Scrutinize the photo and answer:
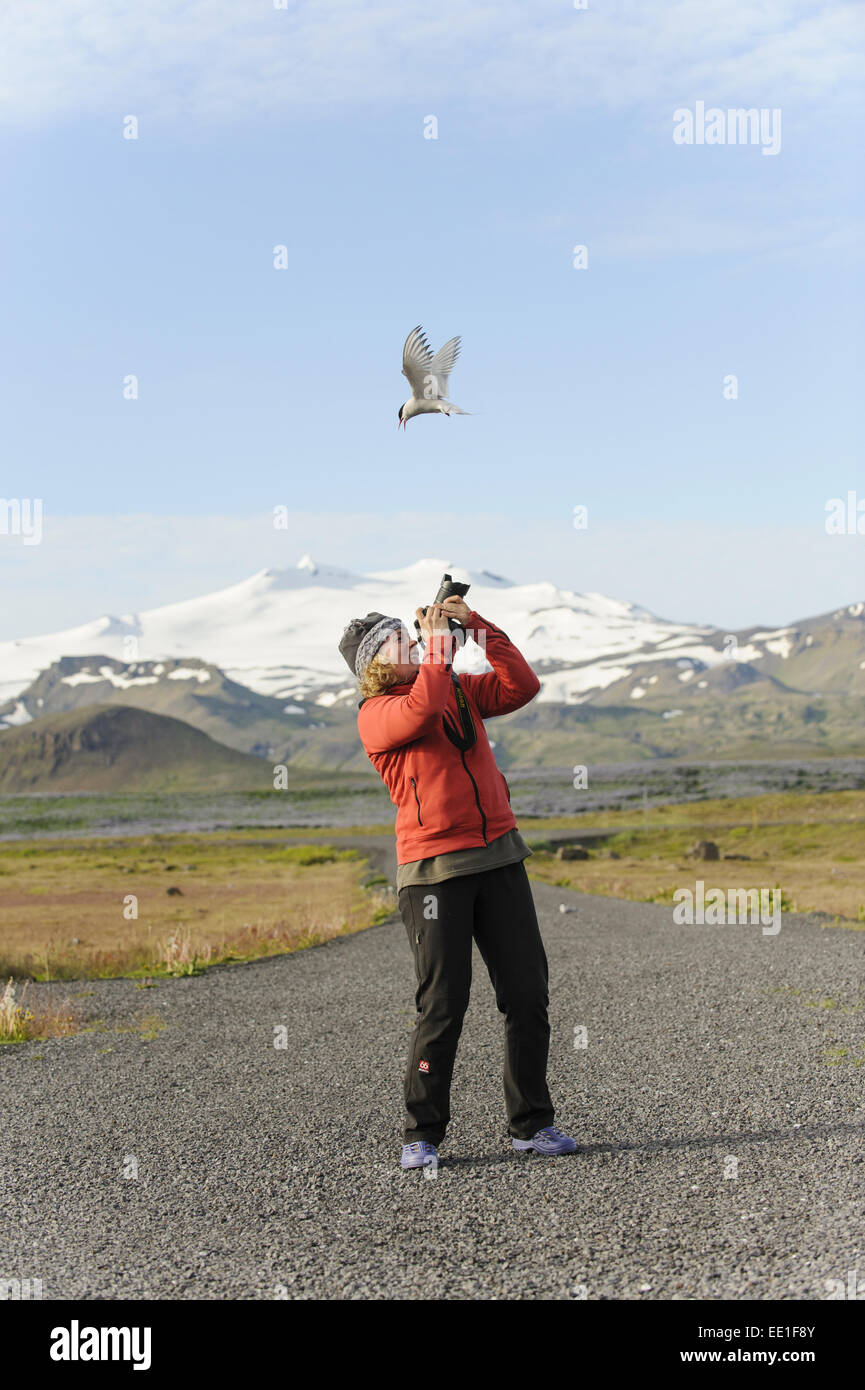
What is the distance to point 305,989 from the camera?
471 inches

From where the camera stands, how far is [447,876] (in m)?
5.29

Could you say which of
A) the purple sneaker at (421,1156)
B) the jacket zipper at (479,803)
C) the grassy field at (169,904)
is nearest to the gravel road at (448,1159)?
the purple sneaker at (421,1156)

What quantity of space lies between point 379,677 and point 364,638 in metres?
0.22

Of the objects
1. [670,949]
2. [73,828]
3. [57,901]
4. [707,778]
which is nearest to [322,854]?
[57,901]

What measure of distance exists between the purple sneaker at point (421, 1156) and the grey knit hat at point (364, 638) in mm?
2187

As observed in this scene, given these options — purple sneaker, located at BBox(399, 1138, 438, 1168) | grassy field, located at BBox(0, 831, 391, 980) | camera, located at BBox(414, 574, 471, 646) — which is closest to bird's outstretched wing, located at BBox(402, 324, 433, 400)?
camera, located at BBox(414, 574, 471, 646)

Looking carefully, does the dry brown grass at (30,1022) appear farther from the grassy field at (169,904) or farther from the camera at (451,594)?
the camera at (451,594)

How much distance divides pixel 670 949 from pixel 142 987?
19.7 feet

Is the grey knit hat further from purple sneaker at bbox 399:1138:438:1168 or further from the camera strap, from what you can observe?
purple sneaker at bbox 399:1138:438:1168

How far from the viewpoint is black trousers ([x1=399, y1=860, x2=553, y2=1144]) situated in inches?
210

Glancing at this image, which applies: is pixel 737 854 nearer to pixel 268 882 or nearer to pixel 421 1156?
pixel 268 882

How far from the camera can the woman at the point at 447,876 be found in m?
5.32

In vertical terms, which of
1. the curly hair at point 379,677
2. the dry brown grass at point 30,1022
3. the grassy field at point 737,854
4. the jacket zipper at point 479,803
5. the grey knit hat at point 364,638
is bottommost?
the grassy field at point 737,854

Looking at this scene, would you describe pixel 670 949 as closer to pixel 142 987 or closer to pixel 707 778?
pixel 142 987
